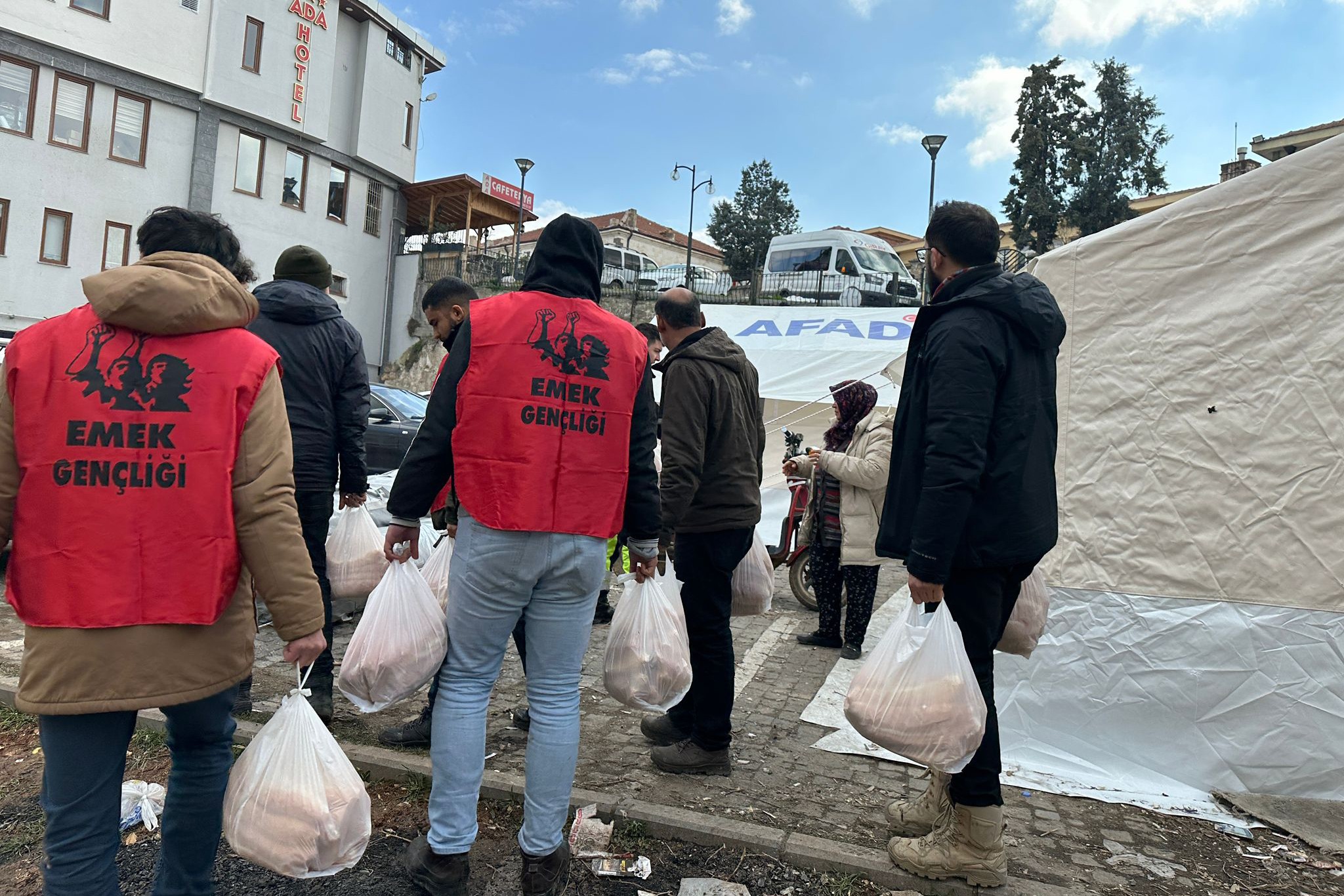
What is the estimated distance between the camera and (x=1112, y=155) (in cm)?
3066

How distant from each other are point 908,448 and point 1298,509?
7.27 ft

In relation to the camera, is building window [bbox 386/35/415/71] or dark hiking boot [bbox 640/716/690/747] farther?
building window [bbox 386/35/415/71]

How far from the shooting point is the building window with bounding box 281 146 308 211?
23.4m

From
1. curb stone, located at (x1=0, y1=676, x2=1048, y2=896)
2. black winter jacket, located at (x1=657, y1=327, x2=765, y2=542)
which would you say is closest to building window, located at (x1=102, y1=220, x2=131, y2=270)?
curb stone, located at (x1=0, y1=676, x2=1048, y2=896)

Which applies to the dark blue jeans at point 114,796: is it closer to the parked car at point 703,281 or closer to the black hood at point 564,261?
the black hood at point 564,261

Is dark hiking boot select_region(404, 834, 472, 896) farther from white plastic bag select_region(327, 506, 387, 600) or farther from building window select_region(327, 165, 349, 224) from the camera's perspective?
building window select_region(327, 165, 349, 224)

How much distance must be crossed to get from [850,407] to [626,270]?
72.9ft

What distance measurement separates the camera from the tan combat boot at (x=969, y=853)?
273cm

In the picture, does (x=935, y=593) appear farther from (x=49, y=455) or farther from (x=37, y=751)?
(x=37, y=751)

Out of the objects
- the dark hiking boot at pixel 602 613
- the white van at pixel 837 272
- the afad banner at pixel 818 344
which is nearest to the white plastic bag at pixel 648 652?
the dark hiking boot at pixel 602 613

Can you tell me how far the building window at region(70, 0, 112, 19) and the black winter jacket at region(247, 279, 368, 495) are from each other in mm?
21397

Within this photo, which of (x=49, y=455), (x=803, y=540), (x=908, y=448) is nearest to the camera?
(x=49, y=455)

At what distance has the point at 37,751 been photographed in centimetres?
348

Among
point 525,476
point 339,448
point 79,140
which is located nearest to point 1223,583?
point 525,476
